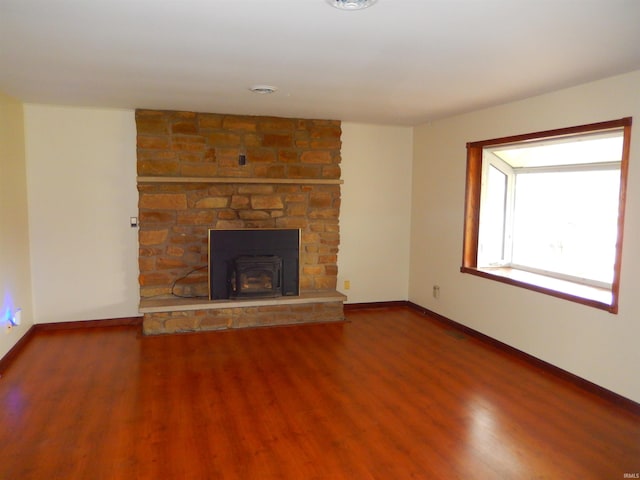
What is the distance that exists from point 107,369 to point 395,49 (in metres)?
3.24

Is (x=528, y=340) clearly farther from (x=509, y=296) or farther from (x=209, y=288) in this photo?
(x=209, y=288)

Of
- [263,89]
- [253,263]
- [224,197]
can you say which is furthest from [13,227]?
[263,89]

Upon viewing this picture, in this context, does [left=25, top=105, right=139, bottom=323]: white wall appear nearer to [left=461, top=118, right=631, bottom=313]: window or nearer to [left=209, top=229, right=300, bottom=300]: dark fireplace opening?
[left=209, top=229, right=300, bottom=300]: dark fireplace opening

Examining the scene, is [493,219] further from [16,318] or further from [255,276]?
[16,318]

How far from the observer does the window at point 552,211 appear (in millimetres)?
3662

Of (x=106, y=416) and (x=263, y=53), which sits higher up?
(x=263, y=53)

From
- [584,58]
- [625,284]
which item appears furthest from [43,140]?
[625,284]

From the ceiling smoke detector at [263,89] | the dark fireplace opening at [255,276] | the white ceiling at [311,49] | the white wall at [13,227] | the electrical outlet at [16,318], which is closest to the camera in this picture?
the white ceiling at [311,49]

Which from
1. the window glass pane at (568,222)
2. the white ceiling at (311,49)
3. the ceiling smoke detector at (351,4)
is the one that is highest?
the white ceiling at (311,49)

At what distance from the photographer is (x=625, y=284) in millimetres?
3150

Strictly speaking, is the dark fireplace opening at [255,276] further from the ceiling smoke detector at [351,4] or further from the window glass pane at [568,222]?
the ceiling smoke detector at [351,4]

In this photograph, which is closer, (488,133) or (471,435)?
(471,435)

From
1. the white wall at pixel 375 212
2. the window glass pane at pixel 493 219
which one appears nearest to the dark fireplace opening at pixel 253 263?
the white wall at pixel 375 212

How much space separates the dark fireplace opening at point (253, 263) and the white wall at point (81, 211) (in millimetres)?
919
